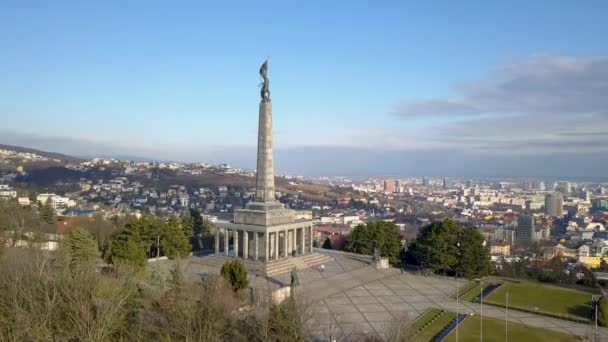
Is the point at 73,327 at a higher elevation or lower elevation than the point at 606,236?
higher

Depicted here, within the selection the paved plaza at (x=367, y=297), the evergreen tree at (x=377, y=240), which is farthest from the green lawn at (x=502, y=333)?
the evergreen tree at (x=377, y=240)

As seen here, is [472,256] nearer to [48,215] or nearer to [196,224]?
[196,224]

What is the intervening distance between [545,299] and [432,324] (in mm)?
10256

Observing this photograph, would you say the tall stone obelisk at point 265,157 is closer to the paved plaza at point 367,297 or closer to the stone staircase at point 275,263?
the stone staircase at point 275,263

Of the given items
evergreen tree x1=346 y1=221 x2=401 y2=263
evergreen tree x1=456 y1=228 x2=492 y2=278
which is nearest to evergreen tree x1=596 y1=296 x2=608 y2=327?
evergreen tree x1=456 y1=228 x2=492 y2=278

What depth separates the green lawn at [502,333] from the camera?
2441cm

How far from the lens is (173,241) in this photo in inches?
1543

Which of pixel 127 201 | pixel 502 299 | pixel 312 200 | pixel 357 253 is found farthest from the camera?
pixel 312 200

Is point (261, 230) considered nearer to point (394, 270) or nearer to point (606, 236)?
point (394, 270)

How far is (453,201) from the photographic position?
6875 inches

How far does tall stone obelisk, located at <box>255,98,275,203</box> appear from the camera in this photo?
1507 inches

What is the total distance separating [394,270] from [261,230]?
11060 millimetres

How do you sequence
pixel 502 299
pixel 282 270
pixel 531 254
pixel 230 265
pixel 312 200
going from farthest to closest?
pixel 312 200
pixel 531 254
pixel 282 270
pixel 502 299
pixel 230 265

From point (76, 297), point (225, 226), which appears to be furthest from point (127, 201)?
point (76, 297)
